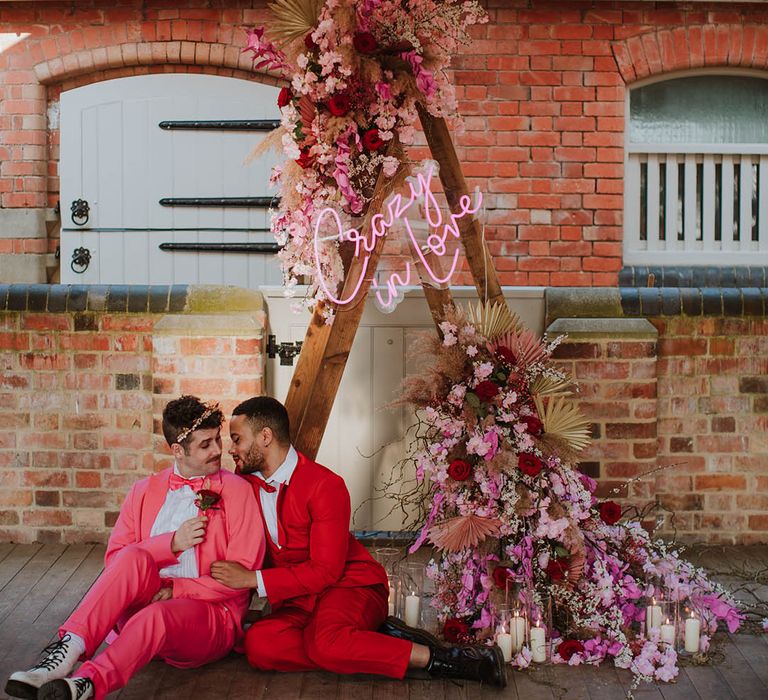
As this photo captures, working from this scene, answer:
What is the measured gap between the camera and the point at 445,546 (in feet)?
13.8

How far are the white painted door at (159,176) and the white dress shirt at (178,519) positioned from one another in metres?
3.09

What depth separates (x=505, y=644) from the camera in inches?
159

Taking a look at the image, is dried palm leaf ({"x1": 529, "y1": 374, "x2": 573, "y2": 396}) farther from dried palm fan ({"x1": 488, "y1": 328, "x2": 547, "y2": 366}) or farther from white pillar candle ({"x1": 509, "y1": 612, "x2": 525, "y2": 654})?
→ white pillar candle ({"x1": 509, "y1": 612, "x2": 525, "y2": 654})

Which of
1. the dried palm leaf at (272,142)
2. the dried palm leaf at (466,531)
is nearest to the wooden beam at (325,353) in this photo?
the dried palm leaf at (272,142)

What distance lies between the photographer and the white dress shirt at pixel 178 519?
3.99 metres

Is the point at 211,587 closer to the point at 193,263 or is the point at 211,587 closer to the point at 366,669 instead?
the point at 366,669

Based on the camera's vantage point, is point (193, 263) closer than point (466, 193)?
No

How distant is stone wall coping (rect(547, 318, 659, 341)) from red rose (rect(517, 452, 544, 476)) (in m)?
1.29

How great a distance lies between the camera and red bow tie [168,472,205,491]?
13.2 feet

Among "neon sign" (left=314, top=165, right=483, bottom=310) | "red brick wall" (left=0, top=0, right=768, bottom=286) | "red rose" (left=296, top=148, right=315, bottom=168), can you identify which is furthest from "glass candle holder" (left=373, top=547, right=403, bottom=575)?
"red brick wall" (left=0, top=0, right=768, bottom=286)

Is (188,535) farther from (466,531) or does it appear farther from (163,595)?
(466,531)

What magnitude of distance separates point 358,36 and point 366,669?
2408 millimetres

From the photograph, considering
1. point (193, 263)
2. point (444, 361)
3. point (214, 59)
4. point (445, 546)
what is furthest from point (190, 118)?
point (445, 546)

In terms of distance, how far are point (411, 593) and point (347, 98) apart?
205 centimetres
